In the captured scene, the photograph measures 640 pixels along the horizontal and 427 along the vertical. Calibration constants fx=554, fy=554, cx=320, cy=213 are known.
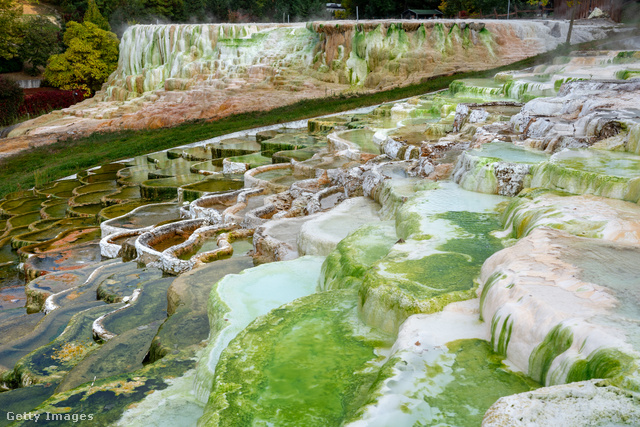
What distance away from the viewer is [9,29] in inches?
1129

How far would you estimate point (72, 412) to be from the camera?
3273mm

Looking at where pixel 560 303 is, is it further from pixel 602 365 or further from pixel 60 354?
pixel 60 354

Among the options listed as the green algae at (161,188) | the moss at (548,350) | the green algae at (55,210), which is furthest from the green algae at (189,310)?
the green algae at (55,210)

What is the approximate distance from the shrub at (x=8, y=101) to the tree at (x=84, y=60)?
3.40 m

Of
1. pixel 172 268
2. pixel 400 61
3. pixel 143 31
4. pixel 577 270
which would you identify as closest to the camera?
pixel 577 270

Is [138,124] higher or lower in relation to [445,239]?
lower

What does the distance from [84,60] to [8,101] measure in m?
5.23

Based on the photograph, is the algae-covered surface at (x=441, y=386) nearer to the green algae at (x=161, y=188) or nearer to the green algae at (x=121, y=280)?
the green algae at (x=121, y=280)

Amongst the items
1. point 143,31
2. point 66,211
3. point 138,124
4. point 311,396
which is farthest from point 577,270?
point 143,31

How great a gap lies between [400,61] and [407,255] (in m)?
17.5

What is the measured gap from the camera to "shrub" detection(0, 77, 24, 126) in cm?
2600

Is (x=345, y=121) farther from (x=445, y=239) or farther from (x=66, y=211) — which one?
(x=445, y=239)

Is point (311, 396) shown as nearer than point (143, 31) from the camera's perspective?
Yes

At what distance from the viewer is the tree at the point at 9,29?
28094 millimetres
